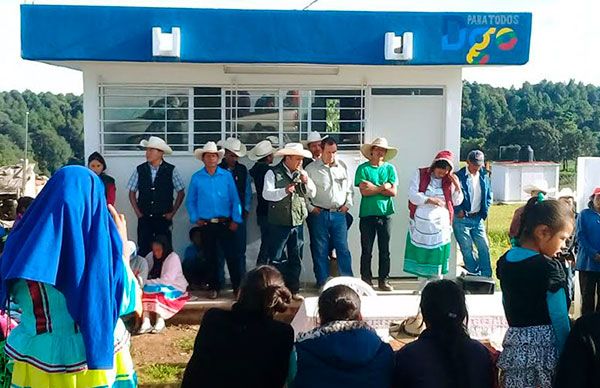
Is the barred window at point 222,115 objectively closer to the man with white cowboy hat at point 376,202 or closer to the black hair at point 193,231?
the man with white cowboy hat at point 376,202

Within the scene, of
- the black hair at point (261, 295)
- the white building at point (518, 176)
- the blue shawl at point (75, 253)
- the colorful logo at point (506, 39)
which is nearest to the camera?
the blue shawl at point (75, 253)

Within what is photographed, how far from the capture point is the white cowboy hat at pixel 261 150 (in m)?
7.32

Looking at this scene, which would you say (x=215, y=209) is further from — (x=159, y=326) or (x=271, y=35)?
(x=271, y=35)

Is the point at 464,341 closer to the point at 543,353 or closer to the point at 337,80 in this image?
the point at 543,353

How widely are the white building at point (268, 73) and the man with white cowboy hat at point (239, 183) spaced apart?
1.68 ft

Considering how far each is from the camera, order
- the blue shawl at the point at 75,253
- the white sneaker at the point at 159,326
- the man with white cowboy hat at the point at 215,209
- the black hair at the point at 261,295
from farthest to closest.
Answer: the man with white cowboy hat at the point at 215,209
the white sneaker at the point at 159,326
the black hair at the point at 261,295
the blue shawl at the point at 75,253

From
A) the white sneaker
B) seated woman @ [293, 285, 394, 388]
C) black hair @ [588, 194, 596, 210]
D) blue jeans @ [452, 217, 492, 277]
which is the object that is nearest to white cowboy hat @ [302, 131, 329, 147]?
blue jeans @ [452, 217, 492, 277]

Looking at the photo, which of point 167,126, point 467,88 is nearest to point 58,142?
point 467,88

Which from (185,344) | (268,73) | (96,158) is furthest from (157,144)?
(185,344)

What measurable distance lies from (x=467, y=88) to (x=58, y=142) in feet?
92.6

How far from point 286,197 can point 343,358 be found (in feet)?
13.2

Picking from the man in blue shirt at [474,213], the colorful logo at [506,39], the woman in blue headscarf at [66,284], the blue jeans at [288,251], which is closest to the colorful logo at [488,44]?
the colorful logo at [506,39]

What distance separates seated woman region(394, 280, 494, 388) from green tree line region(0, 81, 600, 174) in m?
30.3

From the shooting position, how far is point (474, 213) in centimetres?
749
